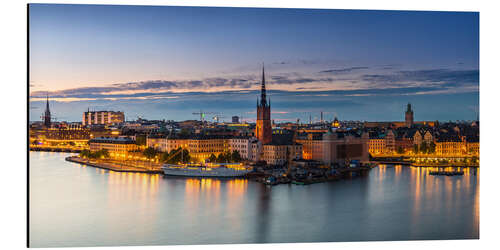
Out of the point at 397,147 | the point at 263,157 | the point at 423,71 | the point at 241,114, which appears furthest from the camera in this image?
the point at 397,147

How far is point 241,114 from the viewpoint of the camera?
12.9 meters

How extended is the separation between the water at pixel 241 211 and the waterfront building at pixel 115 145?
18.8 feet

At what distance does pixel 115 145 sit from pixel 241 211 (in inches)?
440

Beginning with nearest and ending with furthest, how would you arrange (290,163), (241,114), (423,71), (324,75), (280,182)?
(423,71) → (324,75) → (280,182) → (241,114) → (290,163)

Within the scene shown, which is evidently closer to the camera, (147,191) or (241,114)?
(147,191)

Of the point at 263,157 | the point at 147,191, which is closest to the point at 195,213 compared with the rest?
the point at 147,191

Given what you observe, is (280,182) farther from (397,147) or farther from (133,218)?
(397,147)

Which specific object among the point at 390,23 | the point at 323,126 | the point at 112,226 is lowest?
the point at 112,226

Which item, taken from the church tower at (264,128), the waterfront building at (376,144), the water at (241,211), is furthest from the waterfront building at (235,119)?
the waterfront building at (376,144)

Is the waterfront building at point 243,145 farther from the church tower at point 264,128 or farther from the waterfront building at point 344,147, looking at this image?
the waterfront building at point 344,147

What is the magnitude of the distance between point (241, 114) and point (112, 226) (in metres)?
6.22

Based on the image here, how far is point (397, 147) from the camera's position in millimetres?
18062

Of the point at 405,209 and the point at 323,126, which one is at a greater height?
the point at 323,126

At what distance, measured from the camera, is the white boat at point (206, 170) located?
13.2 metres
